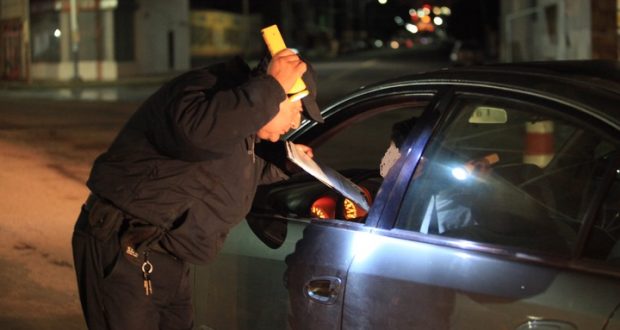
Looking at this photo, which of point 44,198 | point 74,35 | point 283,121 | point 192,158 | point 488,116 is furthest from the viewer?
point 74,35

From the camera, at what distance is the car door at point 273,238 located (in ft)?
9.41

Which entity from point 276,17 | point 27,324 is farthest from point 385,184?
point 276,17

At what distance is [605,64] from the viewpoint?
290cm

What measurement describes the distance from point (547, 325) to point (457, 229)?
54 cm

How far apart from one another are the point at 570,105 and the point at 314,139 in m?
1.35

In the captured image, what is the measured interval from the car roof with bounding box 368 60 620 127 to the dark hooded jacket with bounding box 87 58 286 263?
670 millimetres

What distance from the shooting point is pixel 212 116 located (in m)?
2.31

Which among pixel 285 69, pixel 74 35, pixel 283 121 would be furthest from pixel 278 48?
pixel 74 35

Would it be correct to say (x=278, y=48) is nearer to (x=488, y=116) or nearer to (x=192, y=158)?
(x=192, y=158)

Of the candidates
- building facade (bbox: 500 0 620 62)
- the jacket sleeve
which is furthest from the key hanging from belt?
building facade (bbox: 500 0 620 62)

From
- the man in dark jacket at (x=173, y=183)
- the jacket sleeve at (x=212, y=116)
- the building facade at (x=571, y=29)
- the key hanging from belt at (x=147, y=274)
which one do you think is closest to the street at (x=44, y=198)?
the man in dark jacket at (x=173, y=183)

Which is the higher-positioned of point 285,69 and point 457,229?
point 285,69

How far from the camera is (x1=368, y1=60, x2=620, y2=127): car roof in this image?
232cm

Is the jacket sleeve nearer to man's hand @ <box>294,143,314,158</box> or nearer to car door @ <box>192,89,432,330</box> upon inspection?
car door @ <box>192,89,432,330</box>
